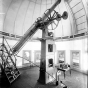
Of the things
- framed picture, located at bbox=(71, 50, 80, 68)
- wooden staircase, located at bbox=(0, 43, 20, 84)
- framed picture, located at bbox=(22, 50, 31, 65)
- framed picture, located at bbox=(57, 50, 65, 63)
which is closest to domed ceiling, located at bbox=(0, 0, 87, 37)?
framed picture, located at bbox=(57, 50, 65, 63)

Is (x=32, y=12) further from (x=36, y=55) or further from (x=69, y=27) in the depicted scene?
(x=36, y=55)

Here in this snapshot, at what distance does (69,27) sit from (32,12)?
586 cm

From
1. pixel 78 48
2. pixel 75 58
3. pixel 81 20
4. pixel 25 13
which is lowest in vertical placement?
pixel 75 58

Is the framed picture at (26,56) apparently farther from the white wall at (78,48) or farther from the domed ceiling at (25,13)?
the white wall at (78,48)

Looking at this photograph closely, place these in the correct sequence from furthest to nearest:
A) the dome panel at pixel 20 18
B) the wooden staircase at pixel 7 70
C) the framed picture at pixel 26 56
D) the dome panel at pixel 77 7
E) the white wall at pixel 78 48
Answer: the framed picture at pixel 26 56 → the dome panel at pixel 20 18 → the dome panel at pixel 77 7 → the white wall at pixel 78 48 → the wooden staircase at pixel 7 70

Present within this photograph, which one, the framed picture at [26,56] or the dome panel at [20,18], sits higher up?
the dome panel at [20,18]

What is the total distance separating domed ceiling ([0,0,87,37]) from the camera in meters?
8.34

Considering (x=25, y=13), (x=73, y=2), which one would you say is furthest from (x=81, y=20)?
(x=25, y=13)

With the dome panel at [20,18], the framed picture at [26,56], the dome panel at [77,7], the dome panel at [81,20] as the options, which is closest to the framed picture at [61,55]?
the framed picture at [26,56]

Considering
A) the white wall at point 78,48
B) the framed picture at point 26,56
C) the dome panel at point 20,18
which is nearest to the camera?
the white wall at point 78,48

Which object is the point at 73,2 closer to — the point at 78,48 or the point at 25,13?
the point at 78,48

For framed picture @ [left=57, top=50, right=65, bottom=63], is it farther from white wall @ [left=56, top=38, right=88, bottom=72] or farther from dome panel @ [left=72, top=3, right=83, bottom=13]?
dome panel @ [left=72, top=3, right=83, bottom=13]

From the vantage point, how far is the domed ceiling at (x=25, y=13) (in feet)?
27.4

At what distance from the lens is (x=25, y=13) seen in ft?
31.2
